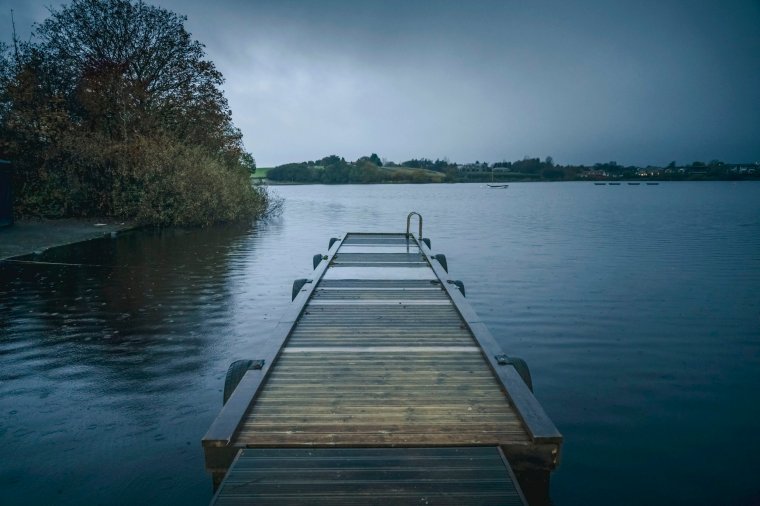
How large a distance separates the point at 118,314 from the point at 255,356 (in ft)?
14.3

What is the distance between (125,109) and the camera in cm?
2850

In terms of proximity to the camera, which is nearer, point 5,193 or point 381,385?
point 381,385

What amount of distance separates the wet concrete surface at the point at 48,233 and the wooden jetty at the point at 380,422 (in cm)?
1451

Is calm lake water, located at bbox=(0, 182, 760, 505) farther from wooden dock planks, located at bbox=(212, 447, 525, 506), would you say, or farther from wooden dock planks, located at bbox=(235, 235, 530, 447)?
wooden dock planks, located at bbox=(212, 447, 525, 506)

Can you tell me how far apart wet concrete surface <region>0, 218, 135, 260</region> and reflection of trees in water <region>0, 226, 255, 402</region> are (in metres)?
0.98

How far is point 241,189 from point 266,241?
8288 millimetres

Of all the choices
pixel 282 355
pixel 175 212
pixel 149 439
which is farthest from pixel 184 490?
pixel 175 212

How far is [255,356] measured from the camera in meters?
8.12

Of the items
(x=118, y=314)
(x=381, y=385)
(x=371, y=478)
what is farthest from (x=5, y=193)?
(x=371, y=478)

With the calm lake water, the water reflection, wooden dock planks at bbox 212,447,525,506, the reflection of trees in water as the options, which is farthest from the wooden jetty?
the reflection of trees in water

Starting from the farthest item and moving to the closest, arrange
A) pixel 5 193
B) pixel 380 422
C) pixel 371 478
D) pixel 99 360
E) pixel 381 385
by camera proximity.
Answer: pixel 5 193 < pixel 99 360 < pixel 381 385 < pixel 380 422 < pixel 371 478

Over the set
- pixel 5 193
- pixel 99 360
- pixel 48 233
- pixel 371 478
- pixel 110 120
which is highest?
pixel 110 120

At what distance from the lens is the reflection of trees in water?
25.6 ft

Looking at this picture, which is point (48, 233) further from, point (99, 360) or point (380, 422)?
point (380, 422)
